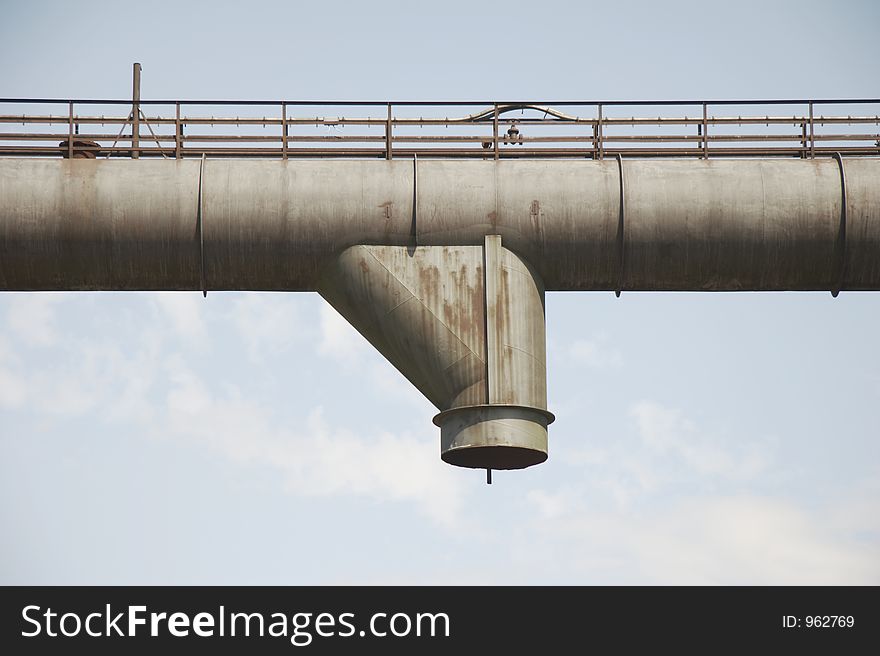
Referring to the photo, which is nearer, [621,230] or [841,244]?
[621,230]

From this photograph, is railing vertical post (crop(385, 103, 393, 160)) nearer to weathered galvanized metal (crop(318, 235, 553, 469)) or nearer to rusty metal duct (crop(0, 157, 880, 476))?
rusty metal duct (crop(0, 157, 880, 476))

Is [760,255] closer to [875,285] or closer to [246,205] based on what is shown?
[875,285]

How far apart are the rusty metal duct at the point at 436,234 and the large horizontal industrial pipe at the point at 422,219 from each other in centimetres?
2

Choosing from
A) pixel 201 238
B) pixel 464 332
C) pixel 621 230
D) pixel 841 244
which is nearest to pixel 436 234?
pixel 464 332

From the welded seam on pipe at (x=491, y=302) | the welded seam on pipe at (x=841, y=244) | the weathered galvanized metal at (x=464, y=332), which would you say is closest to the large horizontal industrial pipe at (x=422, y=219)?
the welded seam on pipe at (x=841, y=244)

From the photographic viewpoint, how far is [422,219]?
88.8 ft

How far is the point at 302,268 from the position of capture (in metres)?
27.2

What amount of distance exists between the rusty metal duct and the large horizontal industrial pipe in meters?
0.02

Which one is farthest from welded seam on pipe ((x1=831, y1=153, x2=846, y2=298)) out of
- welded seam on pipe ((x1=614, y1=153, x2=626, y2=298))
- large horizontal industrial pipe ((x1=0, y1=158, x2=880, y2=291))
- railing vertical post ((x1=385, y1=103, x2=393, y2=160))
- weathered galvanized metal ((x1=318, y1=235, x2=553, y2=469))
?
railing vertical post ((x1=385, y1=103, x2=393, y2=160))

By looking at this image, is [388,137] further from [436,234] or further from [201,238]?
[201,238]

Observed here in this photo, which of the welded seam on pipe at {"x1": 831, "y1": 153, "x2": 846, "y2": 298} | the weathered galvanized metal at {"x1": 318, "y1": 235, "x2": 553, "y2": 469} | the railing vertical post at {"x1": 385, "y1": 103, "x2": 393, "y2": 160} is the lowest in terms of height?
the weathered galvanized metal at {"x1": 318, "y1": 235, "x2": 553, "y2": 469}

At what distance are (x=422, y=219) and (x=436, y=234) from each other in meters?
0.34

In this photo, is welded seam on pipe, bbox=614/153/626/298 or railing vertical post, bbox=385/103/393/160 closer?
welded seam on pipe, bbox=614/153/626/298

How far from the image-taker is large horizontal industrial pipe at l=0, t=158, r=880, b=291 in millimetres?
27000
